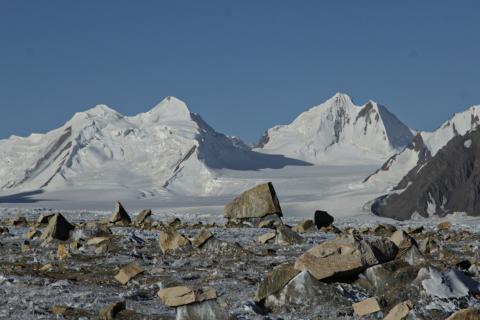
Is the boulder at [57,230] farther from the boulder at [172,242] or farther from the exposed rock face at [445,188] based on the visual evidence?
the exposed rock face at [445,188]

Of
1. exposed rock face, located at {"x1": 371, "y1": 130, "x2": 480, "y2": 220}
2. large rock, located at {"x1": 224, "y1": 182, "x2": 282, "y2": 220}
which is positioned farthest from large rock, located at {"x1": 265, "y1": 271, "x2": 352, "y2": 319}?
exposed rock face, located at {"x1": 371, "y1": 130, "x2": 480, "y2": 220}

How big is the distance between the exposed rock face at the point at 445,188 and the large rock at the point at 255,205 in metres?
119

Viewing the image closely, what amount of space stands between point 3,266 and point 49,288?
10.4 feet

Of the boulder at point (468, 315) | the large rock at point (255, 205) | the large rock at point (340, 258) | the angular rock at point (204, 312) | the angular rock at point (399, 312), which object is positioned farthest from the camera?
the large rock at point (255, 205)

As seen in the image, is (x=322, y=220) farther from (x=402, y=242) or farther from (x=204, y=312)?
(x=204, y=312)

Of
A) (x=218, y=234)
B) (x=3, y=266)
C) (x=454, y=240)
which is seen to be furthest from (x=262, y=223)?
(x=3, y=266)

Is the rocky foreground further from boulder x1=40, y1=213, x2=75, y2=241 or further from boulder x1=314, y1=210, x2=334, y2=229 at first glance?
boulder x1=314, y1=210, x2=334, y2=229

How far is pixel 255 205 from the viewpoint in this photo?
36.7m

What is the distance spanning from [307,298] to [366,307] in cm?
117

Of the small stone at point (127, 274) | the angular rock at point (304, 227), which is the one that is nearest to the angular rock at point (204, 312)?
the small stone at point (127, 274)

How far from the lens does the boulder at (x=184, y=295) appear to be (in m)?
12.1

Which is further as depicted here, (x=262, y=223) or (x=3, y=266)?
(x=262, y=223)

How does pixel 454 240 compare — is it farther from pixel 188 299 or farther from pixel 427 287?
pixel 188 299

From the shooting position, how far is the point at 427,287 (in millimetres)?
13430
